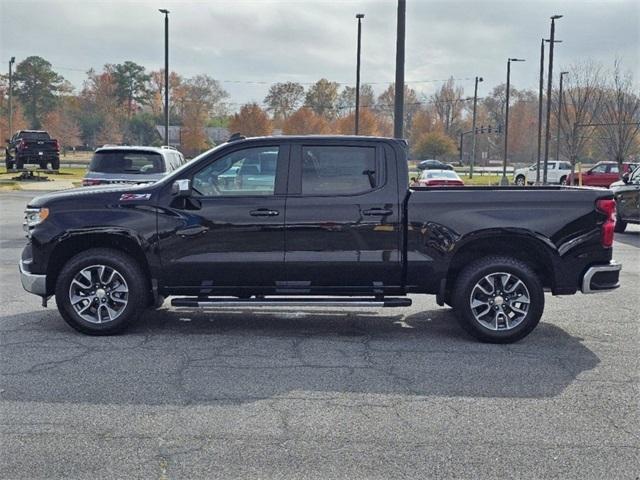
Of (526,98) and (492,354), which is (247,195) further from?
(526,98)

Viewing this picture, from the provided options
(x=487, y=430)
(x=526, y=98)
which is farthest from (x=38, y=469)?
(x=526, y=98)

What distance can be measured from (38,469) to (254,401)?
158cm

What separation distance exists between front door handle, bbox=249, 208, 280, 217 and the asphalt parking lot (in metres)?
1.20

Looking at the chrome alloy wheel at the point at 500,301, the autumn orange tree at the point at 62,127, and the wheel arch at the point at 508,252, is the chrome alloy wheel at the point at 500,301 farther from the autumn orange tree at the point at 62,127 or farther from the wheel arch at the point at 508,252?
the autumn orange tree at the point at 62,127

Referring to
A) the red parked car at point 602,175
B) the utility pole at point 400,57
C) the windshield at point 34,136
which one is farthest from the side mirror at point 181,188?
the windshield at point 34,136

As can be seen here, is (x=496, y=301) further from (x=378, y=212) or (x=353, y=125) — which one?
(x=353, y=125)

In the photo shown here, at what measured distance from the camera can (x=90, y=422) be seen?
4629 mm

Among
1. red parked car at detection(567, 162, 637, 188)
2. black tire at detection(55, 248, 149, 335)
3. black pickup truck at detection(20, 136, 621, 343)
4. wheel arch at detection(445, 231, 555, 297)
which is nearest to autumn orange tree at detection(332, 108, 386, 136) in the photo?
red parked car at detection(567, 162, 637, 188)

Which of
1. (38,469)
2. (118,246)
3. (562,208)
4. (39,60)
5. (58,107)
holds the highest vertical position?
(39,60)

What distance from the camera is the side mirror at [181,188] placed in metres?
6.66

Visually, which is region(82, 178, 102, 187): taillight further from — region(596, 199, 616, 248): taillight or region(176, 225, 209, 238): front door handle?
region(596, 199, 616, 248): taillight

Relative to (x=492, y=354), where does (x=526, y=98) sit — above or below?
above

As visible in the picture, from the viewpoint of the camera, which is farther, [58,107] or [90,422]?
[58,107]

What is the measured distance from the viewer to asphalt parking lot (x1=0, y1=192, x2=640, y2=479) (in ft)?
13.4
